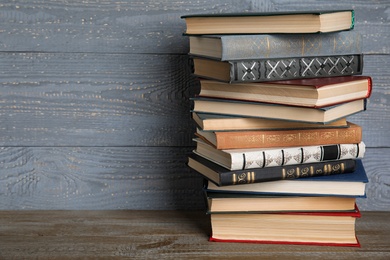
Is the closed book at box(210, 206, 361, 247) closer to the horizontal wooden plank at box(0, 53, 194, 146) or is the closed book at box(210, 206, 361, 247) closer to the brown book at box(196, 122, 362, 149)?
the brown book at box(196, 122, 362, 149)

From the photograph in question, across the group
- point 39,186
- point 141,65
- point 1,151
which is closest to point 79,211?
point 39,186

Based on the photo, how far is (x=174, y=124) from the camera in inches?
53.9

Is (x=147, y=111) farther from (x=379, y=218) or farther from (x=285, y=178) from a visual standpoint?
(x=379, y=218)

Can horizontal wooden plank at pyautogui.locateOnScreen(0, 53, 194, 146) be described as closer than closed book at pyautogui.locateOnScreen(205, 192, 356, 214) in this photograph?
No

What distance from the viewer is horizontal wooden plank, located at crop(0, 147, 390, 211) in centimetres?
137

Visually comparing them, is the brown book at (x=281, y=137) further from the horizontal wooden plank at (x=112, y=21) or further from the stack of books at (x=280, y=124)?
the horizontal wooden plank at (x=112, y=21)

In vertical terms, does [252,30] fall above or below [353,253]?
above

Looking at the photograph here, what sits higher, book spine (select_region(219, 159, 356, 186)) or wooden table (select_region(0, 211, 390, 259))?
book spine (select_region(219, 159, 356, 186))

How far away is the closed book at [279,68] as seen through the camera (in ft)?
3.51

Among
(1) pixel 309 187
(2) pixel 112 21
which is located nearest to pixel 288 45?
(1) pixel 309 187

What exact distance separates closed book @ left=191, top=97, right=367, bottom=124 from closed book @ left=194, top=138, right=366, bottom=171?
0.21 feet

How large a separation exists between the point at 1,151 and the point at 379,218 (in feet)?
2.77

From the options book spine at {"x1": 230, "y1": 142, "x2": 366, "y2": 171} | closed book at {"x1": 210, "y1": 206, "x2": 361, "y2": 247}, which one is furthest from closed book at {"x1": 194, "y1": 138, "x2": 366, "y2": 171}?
closed book at {"x1": 210, "y1": 206, "x2": 361, "y2": 247}

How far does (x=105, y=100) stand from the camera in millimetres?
1355
